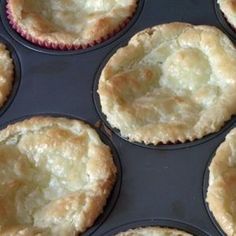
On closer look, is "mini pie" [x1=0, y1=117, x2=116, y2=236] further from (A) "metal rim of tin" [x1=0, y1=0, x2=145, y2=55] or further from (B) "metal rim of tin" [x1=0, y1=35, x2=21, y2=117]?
(A) "metal rim of tin" [x1=0, y1=0, x2=145, y2=55]

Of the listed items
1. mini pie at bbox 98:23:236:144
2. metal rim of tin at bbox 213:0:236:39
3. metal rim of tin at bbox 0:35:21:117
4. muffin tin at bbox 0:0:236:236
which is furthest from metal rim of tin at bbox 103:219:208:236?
metal rim of tin at bbox 213:0:236:39

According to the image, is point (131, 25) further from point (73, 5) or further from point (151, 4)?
point (73, 5)

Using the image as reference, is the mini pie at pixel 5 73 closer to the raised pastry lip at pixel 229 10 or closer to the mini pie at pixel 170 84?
the mini pie at pixel 170 84

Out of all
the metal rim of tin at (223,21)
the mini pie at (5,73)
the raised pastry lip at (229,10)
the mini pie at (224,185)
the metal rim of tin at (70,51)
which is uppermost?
the raised pastry lip at (229,10)

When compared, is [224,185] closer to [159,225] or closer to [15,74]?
[159,225]

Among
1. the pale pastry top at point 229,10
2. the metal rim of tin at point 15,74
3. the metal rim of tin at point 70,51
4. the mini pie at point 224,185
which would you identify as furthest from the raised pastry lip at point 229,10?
the metal rim of tin at point 15,74

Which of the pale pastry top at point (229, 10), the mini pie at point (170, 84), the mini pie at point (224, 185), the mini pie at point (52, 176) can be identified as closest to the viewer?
the mini pie at point (224, 185)
